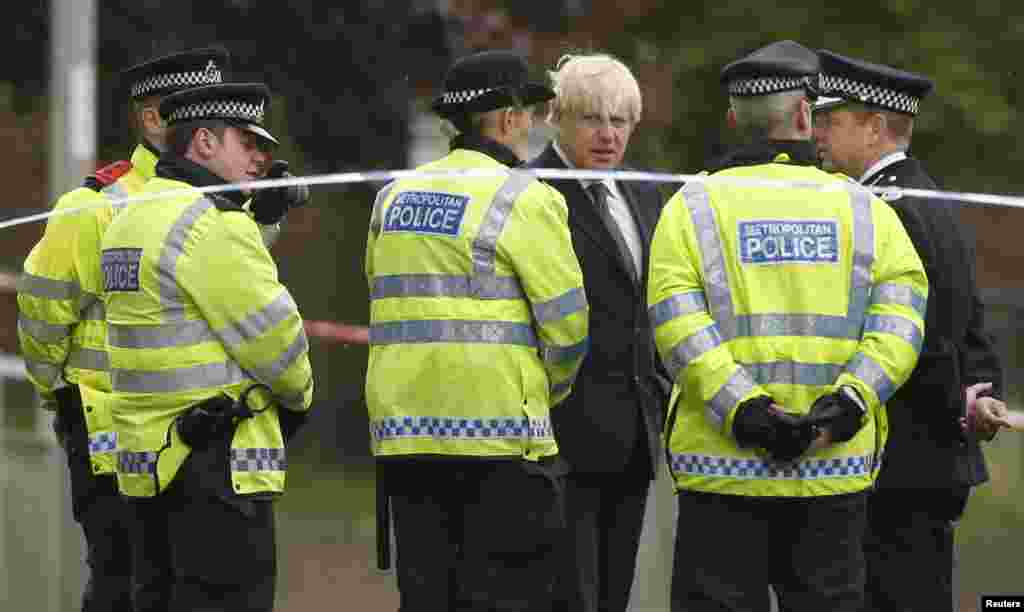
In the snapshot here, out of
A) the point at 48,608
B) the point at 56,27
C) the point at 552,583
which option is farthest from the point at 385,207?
the point at 56,27

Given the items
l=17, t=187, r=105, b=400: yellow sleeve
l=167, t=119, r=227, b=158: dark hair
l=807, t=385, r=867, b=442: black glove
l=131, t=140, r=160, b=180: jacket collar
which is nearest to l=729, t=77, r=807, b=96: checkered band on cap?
l=807, t=385, r=867, b=442: black glove

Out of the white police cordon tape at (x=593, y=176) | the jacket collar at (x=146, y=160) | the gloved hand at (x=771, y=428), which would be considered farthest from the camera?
the jacket collar at (x=146, y=160)

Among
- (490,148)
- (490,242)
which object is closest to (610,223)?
(490,148)

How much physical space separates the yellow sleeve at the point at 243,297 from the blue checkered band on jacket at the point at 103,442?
2.32 feet

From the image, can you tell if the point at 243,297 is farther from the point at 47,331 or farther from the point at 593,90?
the point at 593,90

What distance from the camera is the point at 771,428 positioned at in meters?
6.23

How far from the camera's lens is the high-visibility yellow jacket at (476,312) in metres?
6.55

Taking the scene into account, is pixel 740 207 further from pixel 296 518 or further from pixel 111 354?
pixel 296 518

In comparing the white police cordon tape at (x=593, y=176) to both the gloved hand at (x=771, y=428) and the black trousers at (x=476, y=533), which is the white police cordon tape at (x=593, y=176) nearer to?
the gloved hand at (x=771, y=428)

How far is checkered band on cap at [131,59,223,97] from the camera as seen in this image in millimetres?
7348

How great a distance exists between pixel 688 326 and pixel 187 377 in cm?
127

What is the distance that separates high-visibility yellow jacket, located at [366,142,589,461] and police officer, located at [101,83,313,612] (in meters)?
0.29

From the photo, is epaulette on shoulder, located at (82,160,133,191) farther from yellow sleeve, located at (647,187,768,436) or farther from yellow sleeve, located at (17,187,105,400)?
yellow sleeve, located at (647,187,768,436)
